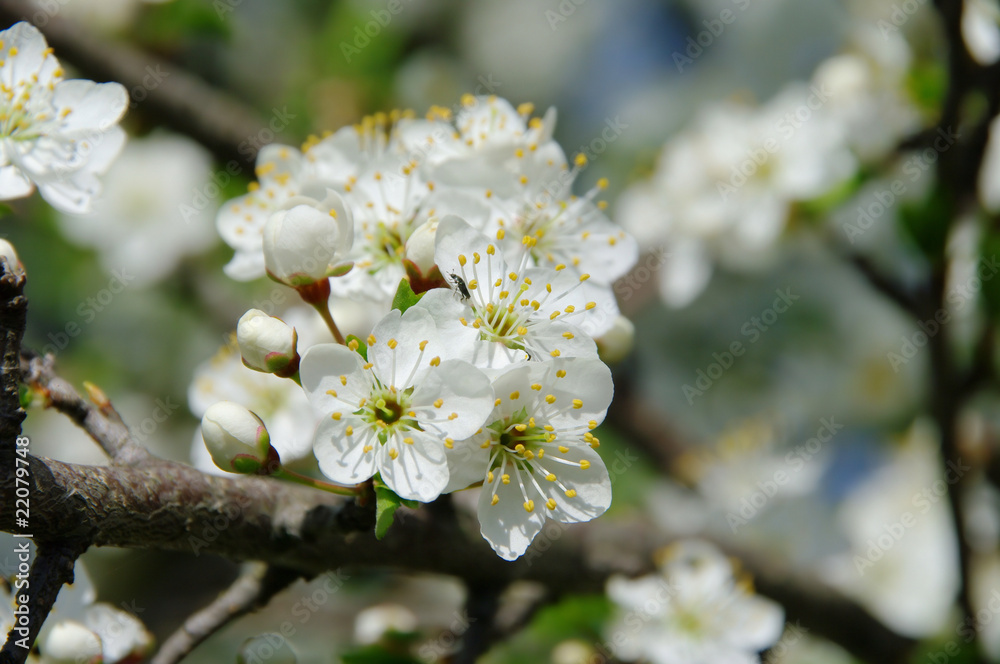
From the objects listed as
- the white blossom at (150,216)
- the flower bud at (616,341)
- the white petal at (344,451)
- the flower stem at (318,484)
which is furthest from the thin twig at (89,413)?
the white blossom at (150,216)

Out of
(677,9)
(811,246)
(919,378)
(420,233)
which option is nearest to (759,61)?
(677,9)

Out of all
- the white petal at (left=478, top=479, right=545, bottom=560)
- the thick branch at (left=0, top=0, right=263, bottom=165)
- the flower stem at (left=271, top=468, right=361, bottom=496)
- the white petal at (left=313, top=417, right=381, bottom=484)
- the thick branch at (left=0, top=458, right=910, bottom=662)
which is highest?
the white petal at (left=313, top=417, right=381, bottom=484)

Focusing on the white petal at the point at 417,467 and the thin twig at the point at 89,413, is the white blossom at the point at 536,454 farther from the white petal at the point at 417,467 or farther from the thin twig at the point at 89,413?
the thin twig at the point at 89,413

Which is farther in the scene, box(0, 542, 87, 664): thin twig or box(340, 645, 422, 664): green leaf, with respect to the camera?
box(340, 645, 422, 664): green leaf

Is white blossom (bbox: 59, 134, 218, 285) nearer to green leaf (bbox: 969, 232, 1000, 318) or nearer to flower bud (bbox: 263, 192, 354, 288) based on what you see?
flower bud (bbox: 263, 192, 354, 288)

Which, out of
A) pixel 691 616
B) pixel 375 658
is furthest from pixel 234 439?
pixel 691 616

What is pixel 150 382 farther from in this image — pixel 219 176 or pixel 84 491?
pixel 84 491

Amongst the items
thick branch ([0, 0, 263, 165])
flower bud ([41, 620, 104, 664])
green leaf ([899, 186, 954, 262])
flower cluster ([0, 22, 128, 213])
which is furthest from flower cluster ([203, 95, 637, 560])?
thick branch ([0, 0, 263, 165])
